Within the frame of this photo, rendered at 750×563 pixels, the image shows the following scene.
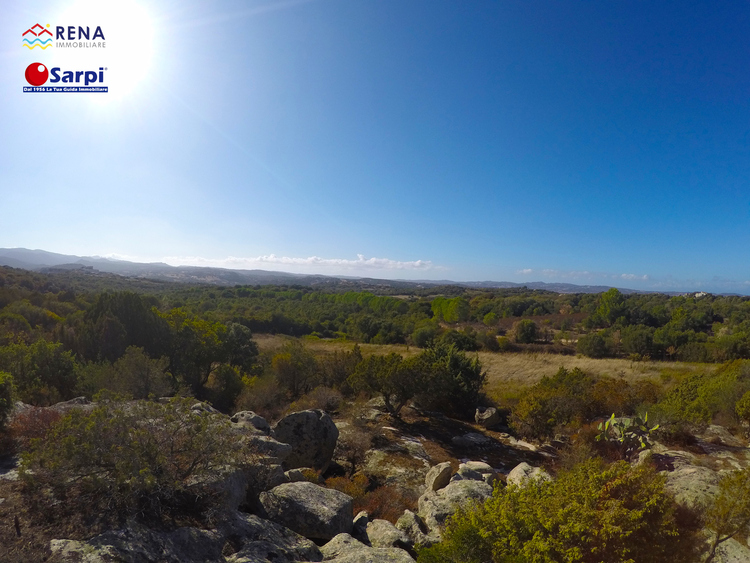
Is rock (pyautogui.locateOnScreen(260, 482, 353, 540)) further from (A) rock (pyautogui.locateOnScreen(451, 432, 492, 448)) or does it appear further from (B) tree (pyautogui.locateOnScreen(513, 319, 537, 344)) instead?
(B) tree (pyautogui.locateOnScreen(513, 319, 537, 344))

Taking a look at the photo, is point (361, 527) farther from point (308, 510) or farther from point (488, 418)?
point (488, 418)

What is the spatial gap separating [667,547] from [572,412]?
13.0 m

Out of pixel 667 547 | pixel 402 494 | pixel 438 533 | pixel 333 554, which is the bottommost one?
pixel 402 494

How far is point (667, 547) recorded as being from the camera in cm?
550

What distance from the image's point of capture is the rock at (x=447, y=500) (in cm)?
903

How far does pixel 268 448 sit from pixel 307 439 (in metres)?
2.34

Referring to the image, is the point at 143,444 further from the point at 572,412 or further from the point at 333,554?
the point at 572,412

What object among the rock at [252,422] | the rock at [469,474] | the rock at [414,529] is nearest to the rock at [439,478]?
the rock at [469,474]

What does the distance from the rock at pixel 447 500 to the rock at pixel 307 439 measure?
13.4ft

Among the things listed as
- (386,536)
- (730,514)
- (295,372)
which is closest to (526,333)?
(295,372)


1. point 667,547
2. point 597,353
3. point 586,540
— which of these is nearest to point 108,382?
point 586,540

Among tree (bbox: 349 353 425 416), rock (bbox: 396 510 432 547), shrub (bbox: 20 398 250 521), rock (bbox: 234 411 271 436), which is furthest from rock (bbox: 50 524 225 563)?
tree (bbox: 349 353 425 416)

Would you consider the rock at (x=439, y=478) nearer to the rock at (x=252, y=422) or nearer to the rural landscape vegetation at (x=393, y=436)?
the rural landscape vegetation at (x=393, y=436)

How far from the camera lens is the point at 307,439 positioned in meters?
12.5
